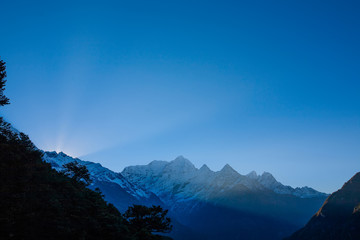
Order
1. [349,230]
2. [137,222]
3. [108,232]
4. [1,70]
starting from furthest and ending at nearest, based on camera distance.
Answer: [349,230] < [137,222] < [1,70] < [108,232]

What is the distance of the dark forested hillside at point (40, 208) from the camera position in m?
22.4

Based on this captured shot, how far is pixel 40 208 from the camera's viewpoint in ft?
84.1

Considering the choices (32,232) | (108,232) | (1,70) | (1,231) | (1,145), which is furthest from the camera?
(1,70)

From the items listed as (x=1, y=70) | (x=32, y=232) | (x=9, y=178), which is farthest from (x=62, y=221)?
(x=1, y=70)

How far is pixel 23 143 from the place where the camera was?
3947 centimetres

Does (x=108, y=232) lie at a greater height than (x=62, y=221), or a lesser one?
lesser

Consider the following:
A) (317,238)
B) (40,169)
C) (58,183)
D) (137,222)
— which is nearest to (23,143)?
(40,169)

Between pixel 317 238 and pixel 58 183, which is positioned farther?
pixel 317 238

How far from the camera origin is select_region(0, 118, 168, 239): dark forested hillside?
73.5 ft

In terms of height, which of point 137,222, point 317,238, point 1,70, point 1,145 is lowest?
point 317,238

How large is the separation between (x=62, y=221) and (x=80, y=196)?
10.0m

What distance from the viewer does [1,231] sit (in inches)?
803

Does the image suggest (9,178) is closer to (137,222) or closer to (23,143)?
(23,143)

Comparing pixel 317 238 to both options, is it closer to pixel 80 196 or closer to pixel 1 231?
pixel 80 196
